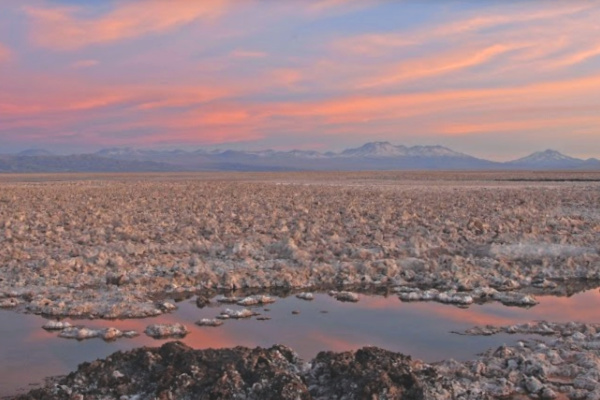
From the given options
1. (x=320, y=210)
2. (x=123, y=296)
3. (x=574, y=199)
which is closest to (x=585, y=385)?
(x=123, y=296)

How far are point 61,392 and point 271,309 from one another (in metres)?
4.38

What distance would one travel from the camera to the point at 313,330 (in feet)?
27.4

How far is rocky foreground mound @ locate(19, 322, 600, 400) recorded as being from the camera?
5414 mm

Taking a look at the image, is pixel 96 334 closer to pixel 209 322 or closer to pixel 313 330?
pixel 209 322

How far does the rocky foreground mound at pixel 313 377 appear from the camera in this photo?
5.41m

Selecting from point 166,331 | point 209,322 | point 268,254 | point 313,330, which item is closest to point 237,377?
point 166,331

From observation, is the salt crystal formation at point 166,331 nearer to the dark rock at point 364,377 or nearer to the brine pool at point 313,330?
the brine pool at point 313,330

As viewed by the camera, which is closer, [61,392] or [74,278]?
[61,392]

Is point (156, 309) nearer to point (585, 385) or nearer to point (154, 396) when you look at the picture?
point (154, 396)

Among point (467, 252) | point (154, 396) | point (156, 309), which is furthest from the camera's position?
point (467, 252)

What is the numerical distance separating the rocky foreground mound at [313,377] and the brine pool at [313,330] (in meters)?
0.83

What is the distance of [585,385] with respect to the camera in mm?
6141

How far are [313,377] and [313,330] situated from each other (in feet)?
8.20

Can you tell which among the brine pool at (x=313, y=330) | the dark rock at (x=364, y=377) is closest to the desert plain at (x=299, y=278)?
the dark rock at (x=364, y=377)
